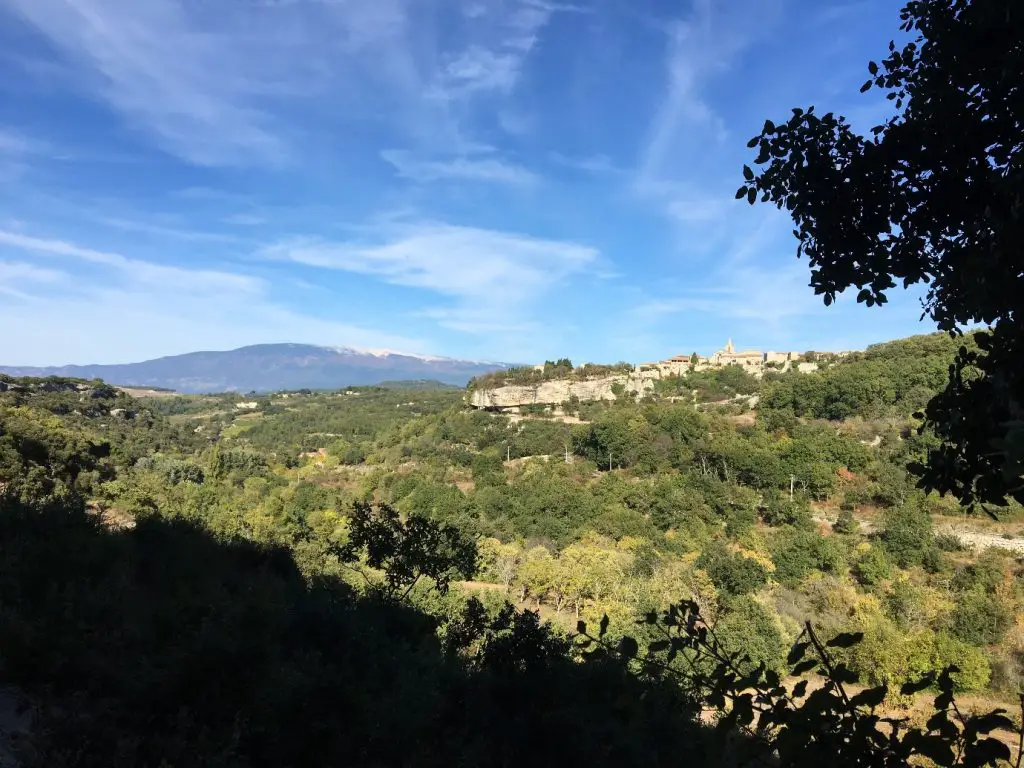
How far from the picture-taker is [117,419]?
182 feet

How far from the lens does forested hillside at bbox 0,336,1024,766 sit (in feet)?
14.2

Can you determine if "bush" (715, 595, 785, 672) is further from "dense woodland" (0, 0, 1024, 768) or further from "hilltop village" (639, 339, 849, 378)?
"hilltop village" (639, 339, 849, 378)

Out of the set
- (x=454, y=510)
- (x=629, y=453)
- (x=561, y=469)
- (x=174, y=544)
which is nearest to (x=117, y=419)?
(x=454, y=510)

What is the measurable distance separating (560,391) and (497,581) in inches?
1571

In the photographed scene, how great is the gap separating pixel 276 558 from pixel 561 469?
1171 inches

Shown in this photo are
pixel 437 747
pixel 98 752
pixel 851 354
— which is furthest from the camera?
pixel 851 354

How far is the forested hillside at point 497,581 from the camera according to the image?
4.33 meters

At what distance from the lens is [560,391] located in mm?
61500

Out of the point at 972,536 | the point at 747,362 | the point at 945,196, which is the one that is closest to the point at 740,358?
the point at 747,362

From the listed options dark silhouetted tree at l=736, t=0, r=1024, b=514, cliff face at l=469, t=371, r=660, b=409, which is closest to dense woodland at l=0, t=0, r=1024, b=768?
dark silhouetted tree at l=736, t=0, r=1024, b=514

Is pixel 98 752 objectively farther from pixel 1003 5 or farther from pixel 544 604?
pixel 544 604

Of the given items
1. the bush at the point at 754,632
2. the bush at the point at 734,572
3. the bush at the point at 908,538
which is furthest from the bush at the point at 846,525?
the bush at the point at 754,632

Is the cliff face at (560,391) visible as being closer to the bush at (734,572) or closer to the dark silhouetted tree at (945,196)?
the bush at (734,572)

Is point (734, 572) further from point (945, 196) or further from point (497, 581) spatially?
point (945, 196)
